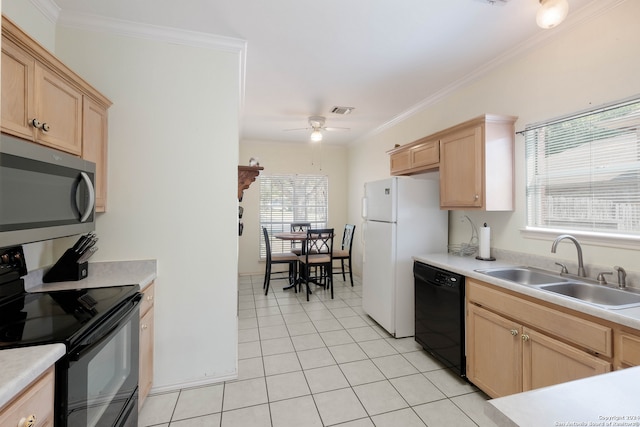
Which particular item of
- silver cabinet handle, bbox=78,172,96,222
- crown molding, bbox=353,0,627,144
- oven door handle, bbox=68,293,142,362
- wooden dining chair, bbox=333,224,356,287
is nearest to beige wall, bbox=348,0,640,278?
crown molding, bbox=353,0,627,144

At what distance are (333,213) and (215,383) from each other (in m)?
4.17

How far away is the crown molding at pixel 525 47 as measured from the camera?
186 centimetres

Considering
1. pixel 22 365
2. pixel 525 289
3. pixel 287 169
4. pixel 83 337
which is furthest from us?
pixel 287 169

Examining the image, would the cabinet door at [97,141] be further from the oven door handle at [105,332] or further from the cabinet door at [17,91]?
the oven door handle at [105,332]

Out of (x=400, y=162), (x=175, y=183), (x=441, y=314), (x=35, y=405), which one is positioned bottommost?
(x=441, y=314)

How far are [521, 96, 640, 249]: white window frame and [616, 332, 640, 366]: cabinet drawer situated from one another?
0.74 meters

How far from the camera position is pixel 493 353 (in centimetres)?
197

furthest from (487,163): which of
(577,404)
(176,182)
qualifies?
(176,182)

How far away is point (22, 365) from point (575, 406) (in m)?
1.53

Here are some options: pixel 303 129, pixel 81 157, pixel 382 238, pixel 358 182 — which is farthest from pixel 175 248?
pixel 358 182

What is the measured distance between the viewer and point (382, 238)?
3.18 m

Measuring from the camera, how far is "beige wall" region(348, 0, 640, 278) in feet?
5.80

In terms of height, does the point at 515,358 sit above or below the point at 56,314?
below

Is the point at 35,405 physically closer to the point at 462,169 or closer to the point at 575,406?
the point at 575,406
